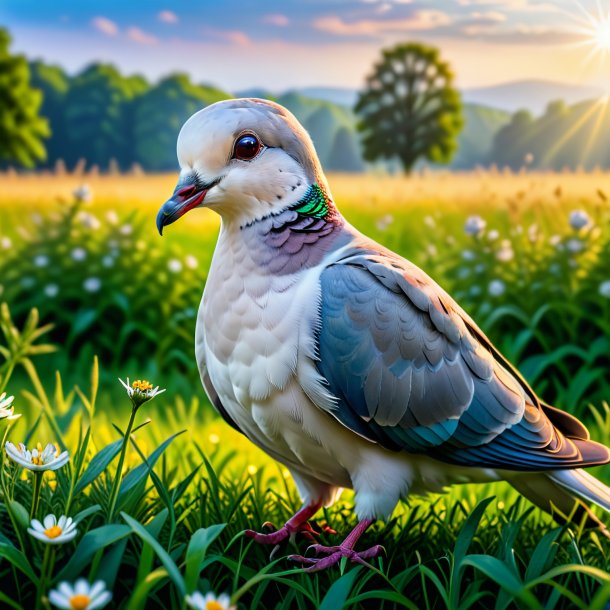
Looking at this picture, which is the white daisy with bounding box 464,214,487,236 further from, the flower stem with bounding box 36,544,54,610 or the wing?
the flower stem with bounding box 36,544,54,610

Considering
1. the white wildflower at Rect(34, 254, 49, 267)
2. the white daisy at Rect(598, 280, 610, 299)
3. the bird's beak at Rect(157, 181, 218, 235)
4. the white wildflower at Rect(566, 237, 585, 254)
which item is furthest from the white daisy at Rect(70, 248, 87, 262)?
the bird's beak at Rect(157, 181, 218, 235)

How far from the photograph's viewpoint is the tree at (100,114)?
58.0 feet

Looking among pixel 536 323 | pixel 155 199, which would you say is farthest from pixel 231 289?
pixel 155 199

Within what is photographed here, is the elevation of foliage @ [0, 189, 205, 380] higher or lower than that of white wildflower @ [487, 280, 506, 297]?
lower

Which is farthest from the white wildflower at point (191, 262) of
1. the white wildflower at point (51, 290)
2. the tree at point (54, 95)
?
the tree at point (54, 95)

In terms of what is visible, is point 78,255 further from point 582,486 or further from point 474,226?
point 582,486

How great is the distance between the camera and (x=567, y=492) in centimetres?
260

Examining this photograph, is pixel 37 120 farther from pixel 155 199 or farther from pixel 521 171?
pixel 521 171

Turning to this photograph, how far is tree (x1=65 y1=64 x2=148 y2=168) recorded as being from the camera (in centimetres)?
1769

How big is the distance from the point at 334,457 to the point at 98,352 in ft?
11.5

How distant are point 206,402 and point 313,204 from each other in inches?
101

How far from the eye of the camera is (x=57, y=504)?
2480mm

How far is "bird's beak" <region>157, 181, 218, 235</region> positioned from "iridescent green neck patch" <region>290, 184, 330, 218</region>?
0.26 m

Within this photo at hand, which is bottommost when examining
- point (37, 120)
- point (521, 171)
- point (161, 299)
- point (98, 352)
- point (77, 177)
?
point (37, 120)
